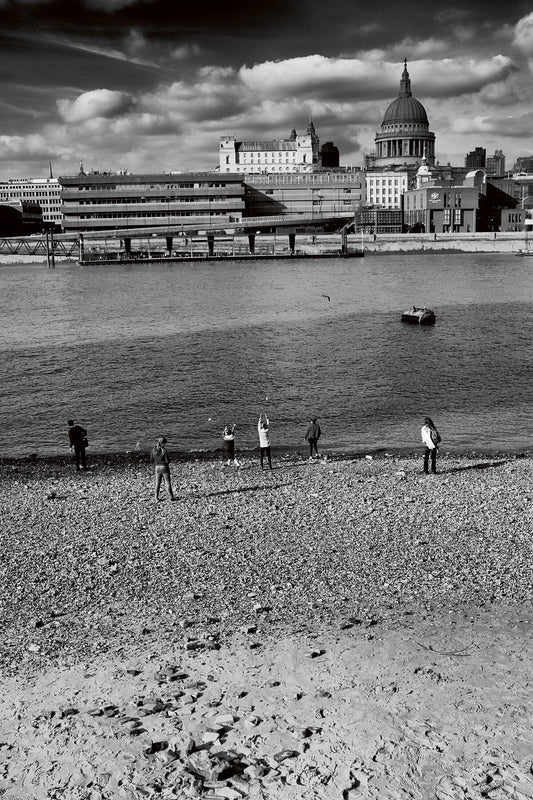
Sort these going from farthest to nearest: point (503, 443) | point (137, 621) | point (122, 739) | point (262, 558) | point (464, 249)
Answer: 1. point (464, 249)
2. point (503, 443)
3. point (262, 558)
4. point (137, 621)
5. point (122, 739)

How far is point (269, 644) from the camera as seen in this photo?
12688 millimetres

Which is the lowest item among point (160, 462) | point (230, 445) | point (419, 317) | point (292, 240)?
point (230, 445)

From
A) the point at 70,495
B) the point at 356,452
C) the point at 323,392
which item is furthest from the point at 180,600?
the point at 323,392

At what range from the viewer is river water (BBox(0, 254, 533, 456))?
32062mm

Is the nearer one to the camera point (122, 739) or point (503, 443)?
point (122, 739)

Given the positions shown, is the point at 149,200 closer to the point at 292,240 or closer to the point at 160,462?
the point at 292,240

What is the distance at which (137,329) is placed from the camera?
65875 millimetres

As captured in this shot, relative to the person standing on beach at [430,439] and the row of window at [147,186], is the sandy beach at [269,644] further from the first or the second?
the row of window at [147,186]

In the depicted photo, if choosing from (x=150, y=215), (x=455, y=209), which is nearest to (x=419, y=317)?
(x=455, y=209)

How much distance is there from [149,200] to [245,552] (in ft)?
612

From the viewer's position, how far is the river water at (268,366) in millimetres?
32062

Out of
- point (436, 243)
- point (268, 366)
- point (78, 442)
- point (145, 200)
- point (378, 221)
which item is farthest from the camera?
point (378, 221)

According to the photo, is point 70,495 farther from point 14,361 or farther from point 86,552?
point 14,361

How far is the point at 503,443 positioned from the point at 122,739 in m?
22.4
